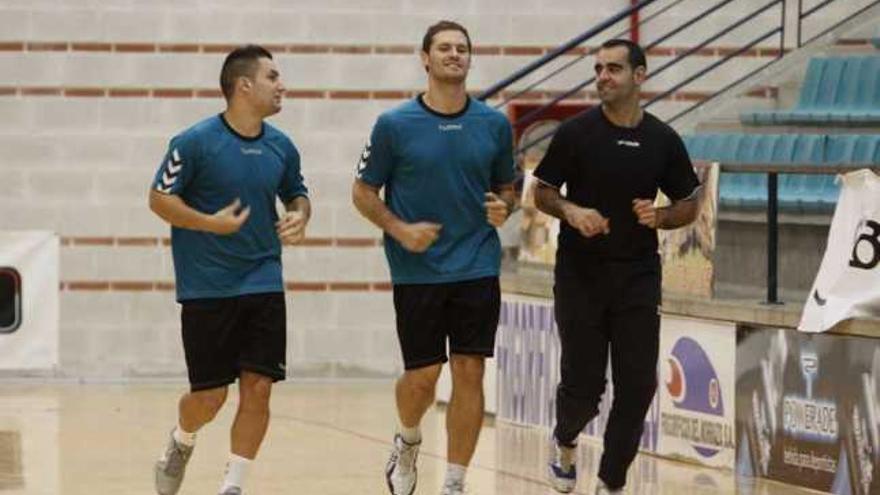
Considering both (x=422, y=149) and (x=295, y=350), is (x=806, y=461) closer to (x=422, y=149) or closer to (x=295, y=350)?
(x=422, y=149)

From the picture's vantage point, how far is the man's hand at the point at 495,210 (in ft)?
35.8

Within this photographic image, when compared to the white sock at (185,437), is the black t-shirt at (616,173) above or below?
above

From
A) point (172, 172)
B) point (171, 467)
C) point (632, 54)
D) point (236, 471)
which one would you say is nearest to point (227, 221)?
point (172, 172)

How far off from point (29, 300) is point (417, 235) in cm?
988

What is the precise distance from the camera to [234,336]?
36.4 ft

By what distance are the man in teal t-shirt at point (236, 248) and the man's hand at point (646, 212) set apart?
63.8 inches

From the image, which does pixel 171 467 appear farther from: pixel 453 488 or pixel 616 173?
pixel 616 173

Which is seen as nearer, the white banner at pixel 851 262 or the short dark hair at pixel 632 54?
the short dark hair at pixel 632 54

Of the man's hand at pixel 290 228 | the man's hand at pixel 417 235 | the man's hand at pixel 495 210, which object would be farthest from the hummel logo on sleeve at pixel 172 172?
the man's hand at pixel 495 210

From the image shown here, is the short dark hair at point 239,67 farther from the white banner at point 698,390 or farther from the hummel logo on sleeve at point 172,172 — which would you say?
the white banner at point 698,390

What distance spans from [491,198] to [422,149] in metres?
0.42

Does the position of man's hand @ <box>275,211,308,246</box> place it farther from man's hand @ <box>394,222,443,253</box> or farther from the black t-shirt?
the black t-shirt

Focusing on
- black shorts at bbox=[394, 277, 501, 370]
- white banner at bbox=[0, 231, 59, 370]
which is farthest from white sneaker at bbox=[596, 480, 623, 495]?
white banner at bbox=[0, 231, 59, 370]

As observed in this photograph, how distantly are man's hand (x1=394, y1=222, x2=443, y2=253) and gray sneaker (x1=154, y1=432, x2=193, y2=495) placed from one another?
162cm
